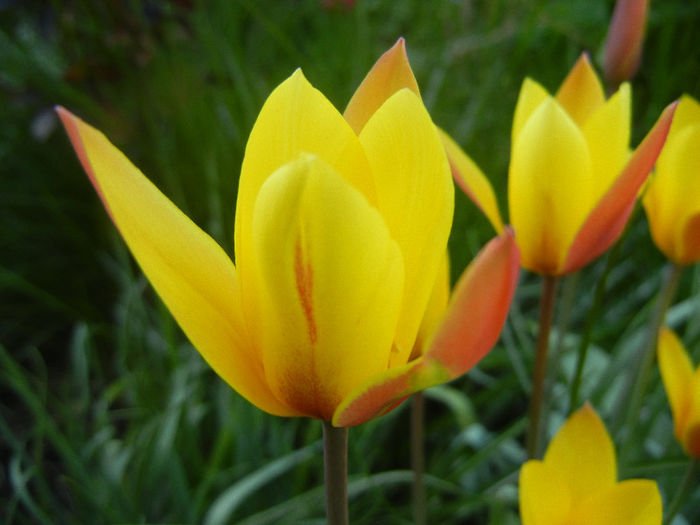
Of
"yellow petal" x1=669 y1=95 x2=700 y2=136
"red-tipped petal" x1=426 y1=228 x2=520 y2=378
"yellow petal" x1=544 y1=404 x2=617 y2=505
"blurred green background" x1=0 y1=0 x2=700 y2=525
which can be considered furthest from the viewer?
"blurred green background" x1=0 y1=0 x2=700 y2=525

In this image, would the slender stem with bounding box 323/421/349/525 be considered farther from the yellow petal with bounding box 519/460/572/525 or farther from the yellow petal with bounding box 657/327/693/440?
the yellow petal with bounding box 657/327/693/440

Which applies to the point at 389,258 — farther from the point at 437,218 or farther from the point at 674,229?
the point at 674,229

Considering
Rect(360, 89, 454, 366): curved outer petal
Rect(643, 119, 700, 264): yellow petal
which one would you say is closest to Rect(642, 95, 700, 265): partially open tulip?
Rect(643, 119, 700, 264): yellow petal

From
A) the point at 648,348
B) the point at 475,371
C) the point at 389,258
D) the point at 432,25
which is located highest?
the point at 432,25

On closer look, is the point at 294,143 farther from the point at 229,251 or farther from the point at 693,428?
the point at 229,251

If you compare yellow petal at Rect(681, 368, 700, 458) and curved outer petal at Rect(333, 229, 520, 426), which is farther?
yellow petal at Rect(681, 368, 700, 458)

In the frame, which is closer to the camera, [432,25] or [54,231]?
[54,231]

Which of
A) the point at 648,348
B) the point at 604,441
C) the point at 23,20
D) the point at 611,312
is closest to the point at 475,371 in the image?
the point at 611,312
